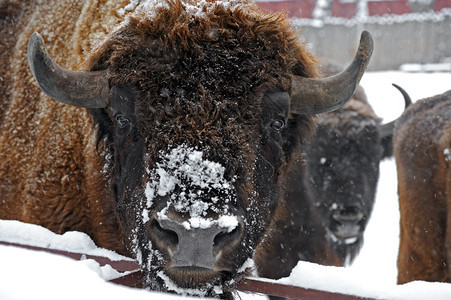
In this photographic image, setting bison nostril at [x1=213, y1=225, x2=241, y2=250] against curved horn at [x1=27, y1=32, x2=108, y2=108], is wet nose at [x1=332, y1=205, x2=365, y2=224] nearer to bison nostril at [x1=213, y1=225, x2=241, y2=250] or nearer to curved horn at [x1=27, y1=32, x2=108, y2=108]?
curved horn at [x1=27, y1=32, x2=108, y2=108]

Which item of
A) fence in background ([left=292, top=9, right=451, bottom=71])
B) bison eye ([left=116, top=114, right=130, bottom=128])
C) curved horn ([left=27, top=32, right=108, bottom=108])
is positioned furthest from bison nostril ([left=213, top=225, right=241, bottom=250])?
fence in background ([left=292, top=9, right=451, bottom=71])

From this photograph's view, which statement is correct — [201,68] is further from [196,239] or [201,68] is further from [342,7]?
[342,7]

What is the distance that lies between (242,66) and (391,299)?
1439 mm

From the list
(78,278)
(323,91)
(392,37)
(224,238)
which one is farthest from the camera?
(392,37)

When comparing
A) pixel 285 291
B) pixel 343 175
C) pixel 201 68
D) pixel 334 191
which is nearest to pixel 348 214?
pixel 334 191

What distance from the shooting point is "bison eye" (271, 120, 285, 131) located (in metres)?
3.17

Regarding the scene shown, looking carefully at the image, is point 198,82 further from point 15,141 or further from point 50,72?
point 15,141

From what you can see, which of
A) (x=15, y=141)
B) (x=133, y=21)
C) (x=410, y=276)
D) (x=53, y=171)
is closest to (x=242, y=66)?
(x=133, y=21)

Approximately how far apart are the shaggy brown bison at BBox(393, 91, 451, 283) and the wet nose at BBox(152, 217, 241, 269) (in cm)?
273

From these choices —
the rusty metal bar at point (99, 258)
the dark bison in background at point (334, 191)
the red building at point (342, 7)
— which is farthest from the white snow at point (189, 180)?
the red building at point (342, 7)

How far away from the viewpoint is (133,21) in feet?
10.6

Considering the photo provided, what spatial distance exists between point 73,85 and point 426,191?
3259mm

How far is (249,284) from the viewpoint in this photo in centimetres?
287

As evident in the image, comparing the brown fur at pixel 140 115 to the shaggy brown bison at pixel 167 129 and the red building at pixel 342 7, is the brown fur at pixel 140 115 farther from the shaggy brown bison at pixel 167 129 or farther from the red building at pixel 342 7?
the red building at pixel 342 7
